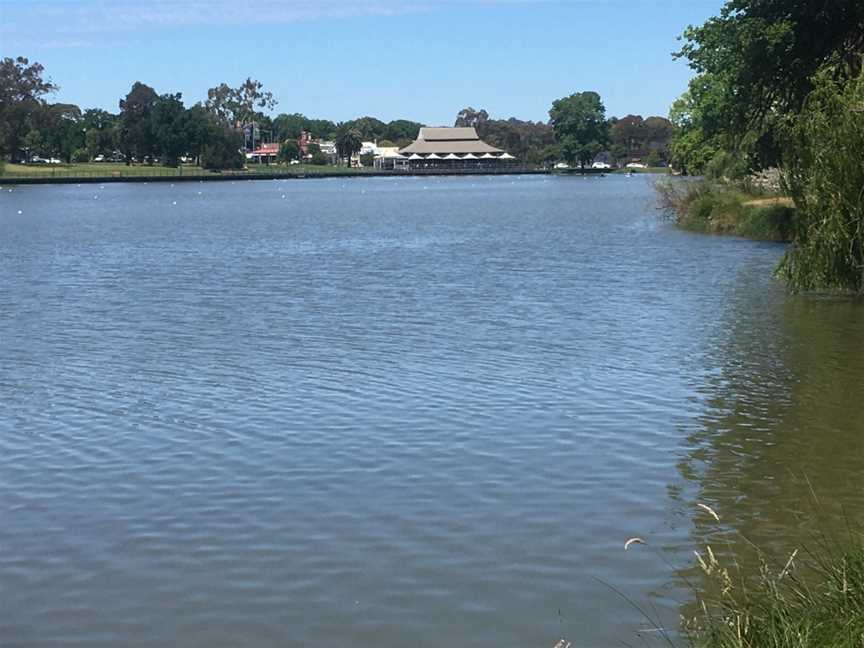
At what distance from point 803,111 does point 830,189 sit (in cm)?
325

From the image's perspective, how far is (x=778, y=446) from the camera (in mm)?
15773

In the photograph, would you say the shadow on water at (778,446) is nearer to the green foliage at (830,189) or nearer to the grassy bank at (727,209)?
the green foliage at (830,189)

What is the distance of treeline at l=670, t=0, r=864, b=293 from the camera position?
26.5 meters

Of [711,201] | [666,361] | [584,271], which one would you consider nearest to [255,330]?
[666,361]

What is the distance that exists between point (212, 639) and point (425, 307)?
2157cm

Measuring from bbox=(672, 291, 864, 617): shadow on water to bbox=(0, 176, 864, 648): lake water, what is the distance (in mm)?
64

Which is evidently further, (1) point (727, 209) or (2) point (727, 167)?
(2) point (727, 167)

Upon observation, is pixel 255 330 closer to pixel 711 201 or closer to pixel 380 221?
pixel 711 201

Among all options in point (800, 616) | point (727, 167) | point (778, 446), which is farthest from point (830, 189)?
point (727, 167)

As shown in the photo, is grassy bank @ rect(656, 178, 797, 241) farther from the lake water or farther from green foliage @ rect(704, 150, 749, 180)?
the lake water

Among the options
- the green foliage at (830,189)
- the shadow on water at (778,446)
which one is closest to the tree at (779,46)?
the green foliage at (830,189)

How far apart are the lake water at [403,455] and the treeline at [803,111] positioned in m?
1.70

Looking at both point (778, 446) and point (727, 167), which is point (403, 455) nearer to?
point (778, 446)

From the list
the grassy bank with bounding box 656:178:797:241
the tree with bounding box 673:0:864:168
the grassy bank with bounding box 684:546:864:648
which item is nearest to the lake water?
the grassy bank with bounding box 684:546:864:648
